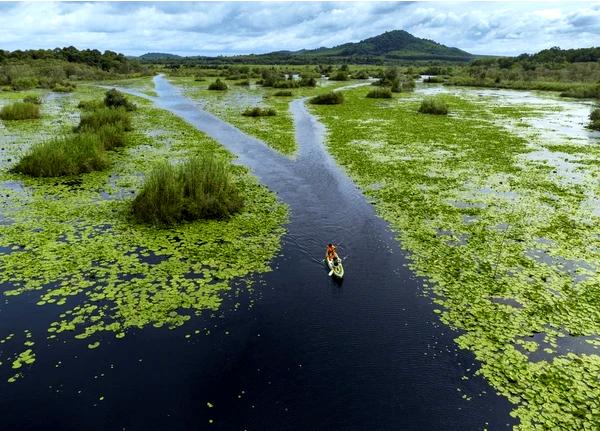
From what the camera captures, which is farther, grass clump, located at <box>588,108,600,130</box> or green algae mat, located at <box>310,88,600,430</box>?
grass clump, located at <box>588,108,600,130</box>

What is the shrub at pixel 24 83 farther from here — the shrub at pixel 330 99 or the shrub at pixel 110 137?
the shrub at pixel 110 137

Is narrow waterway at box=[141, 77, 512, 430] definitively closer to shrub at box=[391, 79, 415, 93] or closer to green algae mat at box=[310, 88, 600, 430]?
green algae mat at box=[310, 88, 600, 430]

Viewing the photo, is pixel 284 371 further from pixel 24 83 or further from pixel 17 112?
pixel 24 83

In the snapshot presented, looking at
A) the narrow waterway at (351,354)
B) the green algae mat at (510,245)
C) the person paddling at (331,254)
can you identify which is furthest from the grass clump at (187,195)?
the green algae mat at (510,245)

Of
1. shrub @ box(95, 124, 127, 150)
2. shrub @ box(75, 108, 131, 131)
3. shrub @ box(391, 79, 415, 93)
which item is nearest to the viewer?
shrub @ box(95, 124, 127, 150)

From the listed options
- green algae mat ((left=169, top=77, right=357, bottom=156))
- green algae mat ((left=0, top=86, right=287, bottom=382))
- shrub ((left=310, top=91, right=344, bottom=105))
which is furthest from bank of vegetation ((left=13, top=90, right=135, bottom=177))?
shrub ((left=310, top=91, right=344, bottom=105))

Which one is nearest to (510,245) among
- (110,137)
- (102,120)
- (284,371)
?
(284,371)

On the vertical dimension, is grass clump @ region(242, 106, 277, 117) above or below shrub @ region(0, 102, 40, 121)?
below
